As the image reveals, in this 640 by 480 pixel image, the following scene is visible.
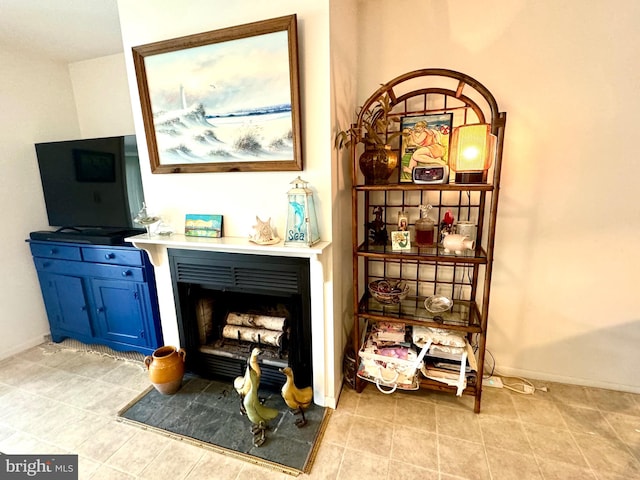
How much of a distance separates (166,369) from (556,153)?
104 inches

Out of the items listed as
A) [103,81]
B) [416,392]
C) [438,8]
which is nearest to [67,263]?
[103,81]

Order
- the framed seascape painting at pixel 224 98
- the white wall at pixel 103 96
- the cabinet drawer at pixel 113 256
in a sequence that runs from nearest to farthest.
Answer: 1. the framed seascape painting at pixel 224 98
2. the cabinet drawer at pixel 113 256
3. the white wall at pixel 103 96

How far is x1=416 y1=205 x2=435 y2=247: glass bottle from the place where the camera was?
67.2 inches

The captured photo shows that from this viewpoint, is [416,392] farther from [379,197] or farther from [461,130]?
[461,130]

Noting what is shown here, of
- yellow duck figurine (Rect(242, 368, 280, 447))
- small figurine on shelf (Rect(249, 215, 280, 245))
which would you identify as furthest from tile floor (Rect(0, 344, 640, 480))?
small figurine on shelf (Rect(249, 215, 280, 245))

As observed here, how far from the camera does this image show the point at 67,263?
7.90 feet

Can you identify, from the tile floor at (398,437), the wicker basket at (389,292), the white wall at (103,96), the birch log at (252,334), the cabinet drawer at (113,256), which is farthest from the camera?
the white wall at (103,96)

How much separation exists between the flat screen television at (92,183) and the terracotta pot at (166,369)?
1.01m

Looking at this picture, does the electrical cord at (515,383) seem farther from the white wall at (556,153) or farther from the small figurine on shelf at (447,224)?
the small figurine on shelf at (447,224)

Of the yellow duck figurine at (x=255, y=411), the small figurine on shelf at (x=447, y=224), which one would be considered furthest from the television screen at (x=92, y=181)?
the small figurine on shelf at (x=447, y=224)

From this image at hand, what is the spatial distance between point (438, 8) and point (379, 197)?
3.66 ft

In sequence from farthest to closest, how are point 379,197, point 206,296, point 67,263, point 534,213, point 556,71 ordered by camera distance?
point 67,263
point 206,296
point 379,197
point 534,213
point 556,71

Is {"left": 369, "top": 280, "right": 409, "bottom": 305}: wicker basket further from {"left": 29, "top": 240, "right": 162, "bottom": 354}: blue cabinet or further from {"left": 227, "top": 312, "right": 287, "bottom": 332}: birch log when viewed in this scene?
{"left": 29, "top": 240, "right": 162, "bottom": 354}: blue cabinet

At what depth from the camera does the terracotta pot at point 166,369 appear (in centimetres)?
187
